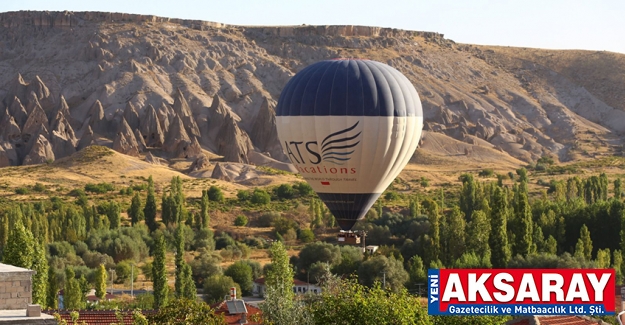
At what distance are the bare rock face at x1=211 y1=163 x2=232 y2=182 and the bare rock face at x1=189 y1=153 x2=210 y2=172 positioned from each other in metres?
2.81

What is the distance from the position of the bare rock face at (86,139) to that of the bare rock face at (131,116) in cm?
567

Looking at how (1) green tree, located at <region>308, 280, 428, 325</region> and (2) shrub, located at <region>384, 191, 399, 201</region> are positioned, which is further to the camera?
(2) shrub, located at <region>384, 191, 399, 201</region>

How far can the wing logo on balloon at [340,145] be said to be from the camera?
182ft

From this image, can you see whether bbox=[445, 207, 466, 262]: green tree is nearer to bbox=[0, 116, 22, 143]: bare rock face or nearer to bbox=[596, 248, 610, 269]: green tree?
bbox=[596, 248, 610, 269]: green tree

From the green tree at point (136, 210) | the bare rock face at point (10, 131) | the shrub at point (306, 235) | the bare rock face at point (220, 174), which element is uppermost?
the bare rock face at point (10, 131)

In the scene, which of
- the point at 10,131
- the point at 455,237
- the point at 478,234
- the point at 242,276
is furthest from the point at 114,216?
the point at 10,131

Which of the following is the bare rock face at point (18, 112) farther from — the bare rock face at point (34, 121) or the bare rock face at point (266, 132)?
the bare rock face at point (266, 132)

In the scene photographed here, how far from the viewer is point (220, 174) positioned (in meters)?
137

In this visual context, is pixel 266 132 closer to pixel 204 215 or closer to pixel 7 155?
pixel 7 155

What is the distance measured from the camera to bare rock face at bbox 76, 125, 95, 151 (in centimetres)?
15250

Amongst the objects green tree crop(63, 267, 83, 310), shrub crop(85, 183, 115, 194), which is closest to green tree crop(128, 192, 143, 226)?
shrub crop(85, 183, 115, 194)

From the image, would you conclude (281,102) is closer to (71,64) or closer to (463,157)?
(463,157)

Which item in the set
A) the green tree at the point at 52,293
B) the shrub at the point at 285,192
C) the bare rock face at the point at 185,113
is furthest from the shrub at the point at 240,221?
the bare rock face at the point at 185,113

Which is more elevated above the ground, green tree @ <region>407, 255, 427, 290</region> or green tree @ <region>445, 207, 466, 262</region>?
green tree @ <region>445, 207, 466, 262</region>
